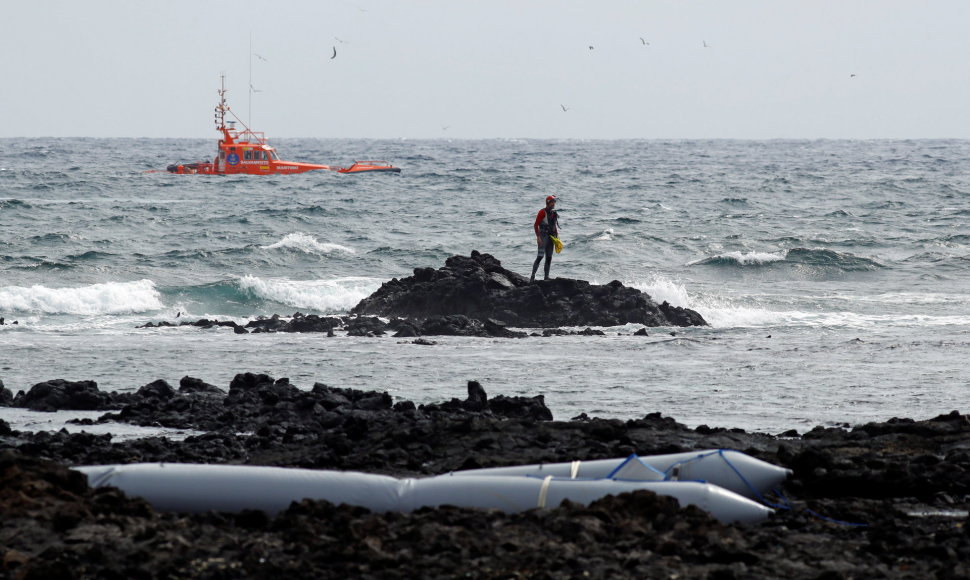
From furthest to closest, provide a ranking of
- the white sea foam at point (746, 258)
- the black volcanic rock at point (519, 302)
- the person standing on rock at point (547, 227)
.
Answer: the white sea foam at point (746, 258) < the person standing on rock at point (547, 227) < the black volcanic rock at point (519, 302)

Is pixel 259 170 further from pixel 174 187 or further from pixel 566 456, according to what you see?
pixel 566 456

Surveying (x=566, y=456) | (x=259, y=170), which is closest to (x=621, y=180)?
(x=259, y=170)

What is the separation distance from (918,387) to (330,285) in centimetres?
1432

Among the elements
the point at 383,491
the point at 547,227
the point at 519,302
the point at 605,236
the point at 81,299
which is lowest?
the point at 81,299

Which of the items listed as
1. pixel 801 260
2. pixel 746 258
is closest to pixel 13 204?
pixel 746 258

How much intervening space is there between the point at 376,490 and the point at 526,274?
722 inches

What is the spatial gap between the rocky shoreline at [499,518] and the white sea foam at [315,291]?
12.8 meters

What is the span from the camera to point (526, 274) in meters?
25.3

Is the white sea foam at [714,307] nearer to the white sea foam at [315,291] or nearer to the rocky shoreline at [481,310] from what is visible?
the rocky shoreline at [481,310]

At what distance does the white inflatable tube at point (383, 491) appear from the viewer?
6996mm

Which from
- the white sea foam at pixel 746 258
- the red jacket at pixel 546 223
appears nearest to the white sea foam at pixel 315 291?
the red jacket at pixel 546 223

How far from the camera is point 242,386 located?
11.9 meters

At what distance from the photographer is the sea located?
13109mm

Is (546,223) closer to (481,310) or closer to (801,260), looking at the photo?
(481,310)
